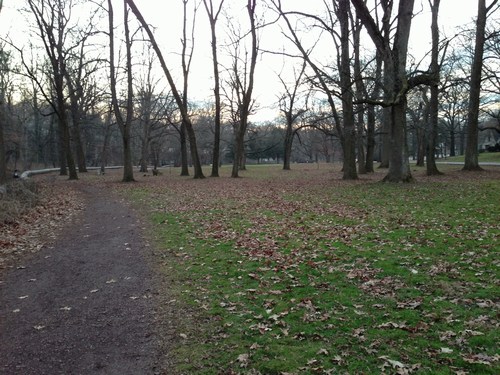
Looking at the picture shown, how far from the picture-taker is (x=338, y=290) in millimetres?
5906

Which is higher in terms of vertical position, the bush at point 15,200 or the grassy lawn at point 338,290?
the bush at point 15,200

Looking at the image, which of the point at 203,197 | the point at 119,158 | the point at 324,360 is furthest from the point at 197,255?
the point at 119,158

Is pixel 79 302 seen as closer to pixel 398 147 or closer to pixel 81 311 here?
pixel 81 311

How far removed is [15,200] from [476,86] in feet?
80.7

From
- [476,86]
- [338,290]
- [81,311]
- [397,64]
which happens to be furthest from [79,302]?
[476,86]

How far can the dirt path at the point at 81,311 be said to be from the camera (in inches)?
173

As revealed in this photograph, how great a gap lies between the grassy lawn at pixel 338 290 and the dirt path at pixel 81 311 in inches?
18.2

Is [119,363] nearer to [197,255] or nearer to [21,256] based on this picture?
[197,255]

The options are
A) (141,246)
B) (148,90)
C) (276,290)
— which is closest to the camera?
(276,290)

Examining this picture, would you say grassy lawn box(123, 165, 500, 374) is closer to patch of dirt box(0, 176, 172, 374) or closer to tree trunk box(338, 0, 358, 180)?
patch of dirt box(0, 176, 172, 374)

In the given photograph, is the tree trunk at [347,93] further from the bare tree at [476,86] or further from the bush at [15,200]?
the bush at [15,200]

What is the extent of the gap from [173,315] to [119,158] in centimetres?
7986

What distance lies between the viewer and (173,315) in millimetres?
5465

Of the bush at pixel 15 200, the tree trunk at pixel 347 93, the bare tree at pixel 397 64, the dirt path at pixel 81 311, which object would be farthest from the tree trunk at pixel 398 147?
the bush at pixel 15 200
